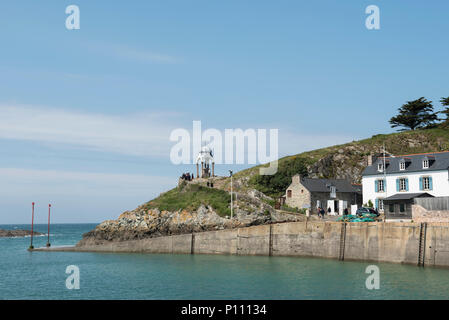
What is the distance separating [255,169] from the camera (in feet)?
328

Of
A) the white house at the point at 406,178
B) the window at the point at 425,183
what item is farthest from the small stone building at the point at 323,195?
the window at the point at 425,183

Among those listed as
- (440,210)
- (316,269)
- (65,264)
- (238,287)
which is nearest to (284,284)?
(238,287)

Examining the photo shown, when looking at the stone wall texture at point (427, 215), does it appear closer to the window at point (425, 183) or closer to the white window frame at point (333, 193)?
the window at point (425, 183)

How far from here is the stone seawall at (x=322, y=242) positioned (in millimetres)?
42219

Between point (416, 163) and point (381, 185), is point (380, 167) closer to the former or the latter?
point (381, 185)

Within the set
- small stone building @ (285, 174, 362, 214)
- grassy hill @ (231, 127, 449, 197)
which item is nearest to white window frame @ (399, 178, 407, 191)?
small stone building @ (285, 174, 362, 214)

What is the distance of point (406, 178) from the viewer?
59.5 m

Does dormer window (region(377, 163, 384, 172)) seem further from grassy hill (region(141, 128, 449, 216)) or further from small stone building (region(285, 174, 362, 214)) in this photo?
grassy hill (region(141, 128, 449, 216))

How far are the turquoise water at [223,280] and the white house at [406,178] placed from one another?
730 inches
